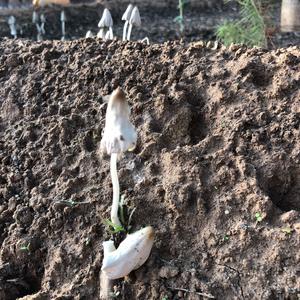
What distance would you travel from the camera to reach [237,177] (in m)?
1.65

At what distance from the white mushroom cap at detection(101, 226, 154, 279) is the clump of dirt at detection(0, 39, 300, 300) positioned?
9 centimetres

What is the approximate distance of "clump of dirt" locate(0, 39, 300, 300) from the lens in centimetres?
152

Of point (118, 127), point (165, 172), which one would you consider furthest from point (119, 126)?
point (165, 172)

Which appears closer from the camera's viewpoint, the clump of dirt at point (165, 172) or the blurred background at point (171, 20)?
the clump of dirt at point (165, 172)

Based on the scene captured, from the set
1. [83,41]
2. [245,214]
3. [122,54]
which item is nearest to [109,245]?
[245,214]

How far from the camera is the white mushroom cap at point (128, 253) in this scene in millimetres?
1445

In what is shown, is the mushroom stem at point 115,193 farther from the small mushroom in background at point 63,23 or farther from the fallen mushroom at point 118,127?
the small mushroom in background at point 63,23

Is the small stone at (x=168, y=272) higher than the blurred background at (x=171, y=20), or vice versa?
the blurred background at (x=171, y=20)

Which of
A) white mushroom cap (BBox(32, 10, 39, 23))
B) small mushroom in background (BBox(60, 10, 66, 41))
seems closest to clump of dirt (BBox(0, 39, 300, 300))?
small mushroom in background (BBox(60, 10, 66, 41))

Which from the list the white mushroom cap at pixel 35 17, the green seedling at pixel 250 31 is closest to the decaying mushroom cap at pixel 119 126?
the green seedling at pixel 250 31

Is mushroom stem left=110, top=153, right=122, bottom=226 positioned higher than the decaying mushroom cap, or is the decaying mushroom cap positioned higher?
the decaying mushroom cap

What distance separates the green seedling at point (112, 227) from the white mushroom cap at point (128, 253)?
13 centimetres

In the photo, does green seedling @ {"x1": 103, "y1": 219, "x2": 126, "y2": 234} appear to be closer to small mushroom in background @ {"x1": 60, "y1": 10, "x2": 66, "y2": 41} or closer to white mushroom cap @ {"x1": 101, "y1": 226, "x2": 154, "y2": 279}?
white mushroom cap @ {"x1": 101, "y1": 226, "x2": 154, "y2": 279}

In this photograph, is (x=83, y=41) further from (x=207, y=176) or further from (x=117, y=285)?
(x=117, y=285)
